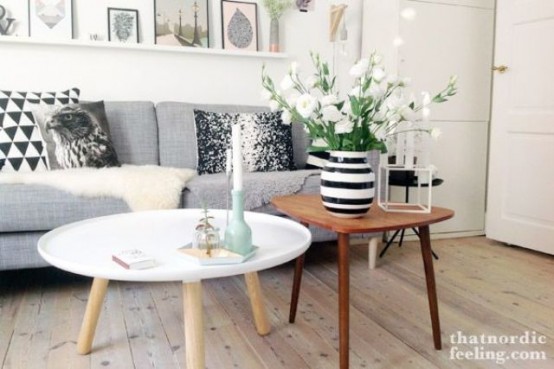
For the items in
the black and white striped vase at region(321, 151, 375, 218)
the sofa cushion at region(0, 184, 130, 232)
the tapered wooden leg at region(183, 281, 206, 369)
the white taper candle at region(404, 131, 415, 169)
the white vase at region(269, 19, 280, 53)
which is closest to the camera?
the tapered wooden leg at region(183, 281, 206, 369)

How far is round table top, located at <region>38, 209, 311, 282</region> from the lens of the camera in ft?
3.44

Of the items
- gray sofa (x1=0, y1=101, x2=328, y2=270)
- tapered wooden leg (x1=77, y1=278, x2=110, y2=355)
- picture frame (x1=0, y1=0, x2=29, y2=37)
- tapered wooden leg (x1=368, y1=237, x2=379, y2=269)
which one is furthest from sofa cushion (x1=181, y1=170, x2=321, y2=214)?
picture frame (x1=0, y1=0, x2=29, y2=37)

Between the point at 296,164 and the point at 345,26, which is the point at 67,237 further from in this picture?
the point at 345,26

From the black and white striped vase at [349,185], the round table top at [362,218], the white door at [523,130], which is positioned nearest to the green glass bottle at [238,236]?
the round table top at [362,218]

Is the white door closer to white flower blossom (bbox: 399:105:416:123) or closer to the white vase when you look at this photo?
the white vase

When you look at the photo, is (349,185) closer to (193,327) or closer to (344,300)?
(344,300)

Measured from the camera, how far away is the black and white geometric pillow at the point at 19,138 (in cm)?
223

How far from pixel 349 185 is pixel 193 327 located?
623mm

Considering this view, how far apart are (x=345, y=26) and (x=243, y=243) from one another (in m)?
2.42

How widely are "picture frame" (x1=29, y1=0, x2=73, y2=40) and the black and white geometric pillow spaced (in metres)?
0.53

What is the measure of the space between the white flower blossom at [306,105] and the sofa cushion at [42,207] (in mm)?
971

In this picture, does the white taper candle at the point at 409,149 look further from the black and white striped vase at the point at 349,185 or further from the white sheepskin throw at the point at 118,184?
the white sheepskin throw at the point at 118,184

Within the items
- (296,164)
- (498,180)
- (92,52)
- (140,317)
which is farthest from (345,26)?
(140,317)

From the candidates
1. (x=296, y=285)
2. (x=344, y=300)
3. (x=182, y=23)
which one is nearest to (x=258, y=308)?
(x=296, y=285)
